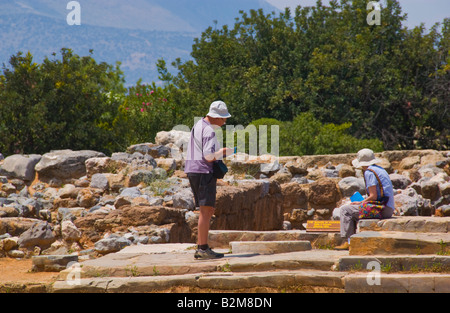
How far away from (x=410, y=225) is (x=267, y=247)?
1489 mm

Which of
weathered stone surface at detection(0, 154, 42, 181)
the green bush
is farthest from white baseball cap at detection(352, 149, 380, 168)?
the green bush

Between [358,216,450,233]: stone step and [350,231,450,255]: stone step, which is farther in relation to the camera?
[358,216,450,233]: stone step

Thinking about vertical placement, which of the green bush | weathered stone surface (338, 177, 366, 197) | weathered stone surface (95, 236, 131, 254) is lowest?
weathered stone surface (95, 236, 131, 254)

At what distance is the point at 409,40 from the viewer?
2159 cm

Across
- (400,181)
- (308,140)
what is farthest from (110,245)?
(308,140)

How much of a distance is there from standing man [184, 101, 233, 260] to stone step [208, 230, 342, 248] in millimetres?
1269

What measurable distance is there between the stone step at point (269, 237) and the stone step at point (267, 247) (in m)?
0.61

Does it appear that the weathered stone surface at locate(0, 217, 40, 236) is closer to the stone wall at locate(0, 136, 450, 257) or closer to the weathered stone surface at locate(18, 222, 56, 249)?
the stone wall at locate(0, 136, 450, 257)

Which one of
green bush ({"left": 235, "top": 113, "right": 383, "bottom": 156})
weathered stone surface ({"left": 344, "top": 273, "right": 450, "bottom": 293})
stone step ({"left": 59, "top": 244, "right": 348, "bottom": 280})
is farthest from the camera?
green bush ({"left": 235, "top": 113, "right": 383, "bottom": 156})

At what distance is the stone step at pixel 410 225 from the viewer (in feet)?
21.6

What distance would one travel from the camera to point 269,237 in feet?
24.2

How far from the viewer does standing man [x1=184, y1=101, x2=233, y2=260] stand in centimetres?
607

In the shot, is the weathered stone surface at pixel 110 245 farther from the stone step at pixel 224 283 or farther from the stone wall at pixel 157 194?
the stone step at pixel 224 283

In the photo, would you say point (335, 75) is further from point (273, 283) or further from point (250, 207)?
point (273, 283)
